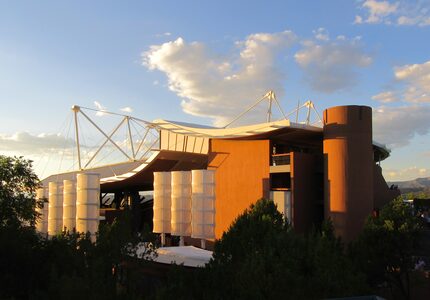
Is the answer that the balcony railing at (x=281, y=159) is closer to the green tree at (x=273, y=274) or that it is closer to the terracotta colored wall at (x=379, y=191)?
the terracotta colored wall at (x=379, y=191)

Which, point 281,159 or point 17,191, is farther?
point 281,159

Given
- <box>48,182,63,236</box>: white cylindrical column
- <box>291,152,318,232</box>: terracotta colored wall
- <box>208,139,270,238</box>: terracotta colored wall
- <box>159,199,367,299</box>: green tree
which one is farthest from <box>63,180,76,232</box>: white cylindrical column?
<box>159,199,367,299</box>: green tree

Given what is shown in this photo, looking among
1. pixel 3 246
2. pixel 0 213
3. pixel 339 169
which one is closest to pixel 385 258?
pixel 339 169

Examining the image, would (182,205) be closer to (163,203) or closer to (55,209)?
(163,203)

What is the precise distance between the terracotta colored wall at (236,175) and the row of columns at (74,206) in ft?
37.8

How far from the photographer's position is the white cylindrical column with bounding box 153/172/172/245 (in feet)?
146

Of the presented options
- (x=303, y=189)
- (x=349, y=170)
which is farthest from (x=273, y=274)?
(x=303, y=189)

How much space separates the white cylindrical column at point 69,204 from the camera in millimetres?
47969

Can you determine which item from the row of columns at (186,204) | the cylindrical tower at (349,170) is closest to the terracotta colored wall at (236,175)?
the row of columns at (186,204)

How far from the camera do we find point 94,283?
579 inches

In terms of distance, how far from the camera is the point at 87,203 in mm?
44469

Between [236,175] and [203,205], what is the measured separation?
4.16 meters

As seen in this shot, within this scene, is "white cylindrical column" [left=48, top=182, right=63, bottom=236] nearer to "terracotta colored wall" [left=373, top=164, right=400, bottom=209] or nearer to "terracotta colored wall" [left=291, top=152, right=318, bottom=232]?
"terracotta colored wall" [left=291, top=152, right=318, bottom=232]

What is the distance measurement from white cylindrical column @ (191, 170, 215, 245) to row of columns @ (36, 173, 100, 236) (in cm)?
896
